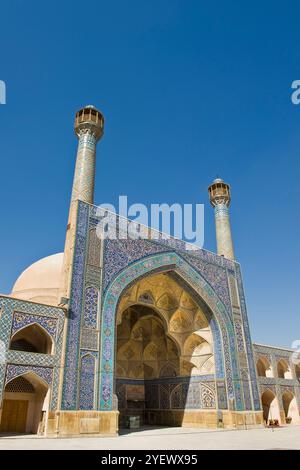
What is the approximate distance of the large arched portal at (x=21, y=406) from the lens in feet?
32.0

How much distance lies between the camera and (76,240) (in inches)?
424

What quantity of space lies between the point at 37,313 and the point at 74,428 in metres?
2.89

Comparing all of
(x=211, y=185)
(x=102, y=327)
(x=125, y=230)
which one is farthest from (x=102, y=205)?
(x=211, y=185)

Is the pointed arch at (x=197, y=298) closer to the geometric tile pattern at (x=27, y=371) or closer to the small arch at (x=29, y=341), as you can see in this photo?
the geometric tile pattern at (x=27, y=371)

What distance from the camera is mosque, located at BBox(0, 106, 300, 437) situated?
9.20 meters

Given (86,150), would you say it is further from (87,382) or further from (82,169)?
(87,382)

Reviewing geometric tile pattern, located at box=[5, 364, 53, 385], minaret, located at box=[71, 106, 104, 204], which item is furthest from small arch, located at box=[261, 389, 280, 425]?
minaret, located at box=[71, 106, 104, 204]

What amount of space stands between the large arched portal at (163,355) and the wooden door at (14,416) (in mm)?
4289

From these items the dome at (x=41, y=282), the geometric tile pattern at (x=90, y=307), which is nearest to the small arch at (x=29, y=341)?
the geometric tile pattern at (x=90, y=307)

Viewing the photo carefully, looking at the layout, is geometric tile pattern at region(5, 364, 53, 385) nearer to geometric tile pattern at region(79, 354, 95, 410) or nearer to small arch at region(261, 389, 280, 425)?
geometric tile pattern at region(79, 354, 95, 410)

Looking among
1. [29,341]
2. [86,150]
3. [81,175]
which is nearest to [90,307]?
[29,341]

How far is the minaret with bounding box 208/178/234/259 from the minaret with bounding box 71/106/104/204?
6588 millimetres

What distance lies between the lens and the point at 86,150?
1335 centimetres
